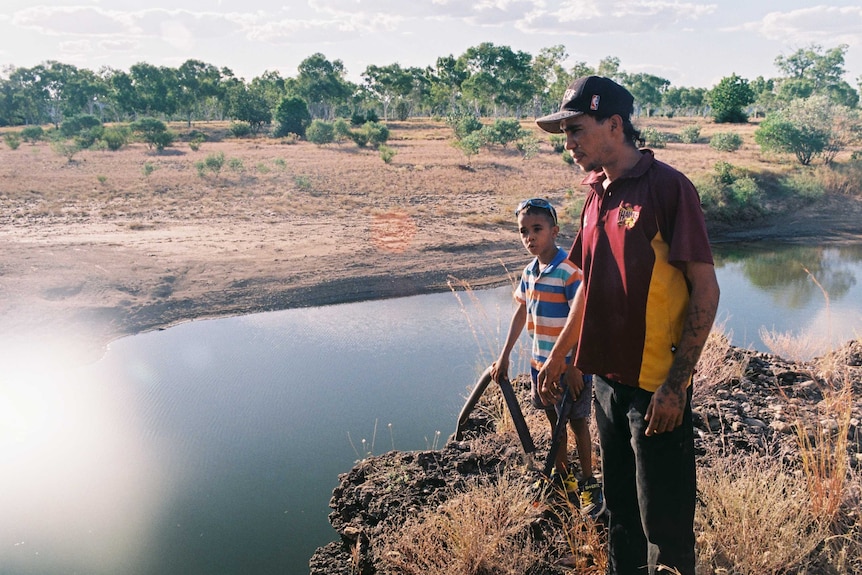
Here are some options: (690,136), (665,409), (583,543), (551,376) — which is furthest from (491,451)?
(690,136)

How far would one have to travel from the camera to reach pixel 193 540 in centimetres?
419

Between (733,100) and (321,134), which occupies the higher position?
(733,100)

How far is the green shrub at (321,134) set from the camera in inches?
1185

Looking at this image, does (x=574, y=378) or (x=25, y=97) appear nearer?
(x=574, y=378)

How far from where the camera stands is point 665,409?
197 cm

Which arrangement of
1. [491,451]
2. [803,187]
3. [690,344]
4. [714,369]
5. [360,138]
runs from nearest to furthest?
[690,344], [491,451], [714,369], [803,187], [360,138]

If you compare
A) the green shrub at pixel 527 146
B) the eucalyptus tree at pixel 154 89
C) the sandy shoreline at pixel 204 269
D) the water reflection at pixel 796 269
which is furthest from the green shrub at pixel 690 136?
the eucalyptus tree at pixel 154 89

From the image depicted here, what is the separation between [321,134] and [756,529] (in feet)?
96.1

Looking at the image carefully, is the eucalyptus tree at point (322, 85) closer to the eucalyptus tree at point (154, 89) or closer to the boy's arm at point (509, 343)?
the eucalyptus tree at point (154, 89)

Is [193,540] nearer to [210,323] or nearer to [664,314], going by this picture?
[664,314]

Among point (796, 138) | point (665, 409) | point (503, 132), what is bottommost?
point (665, 409)

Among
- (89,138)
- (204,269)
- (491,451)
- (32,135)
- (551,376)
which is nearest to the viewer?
(551,376)

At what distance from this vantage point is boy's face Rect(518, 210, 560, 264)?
3.14m

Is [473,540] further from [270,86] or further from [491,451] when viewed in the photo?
[270,86]
